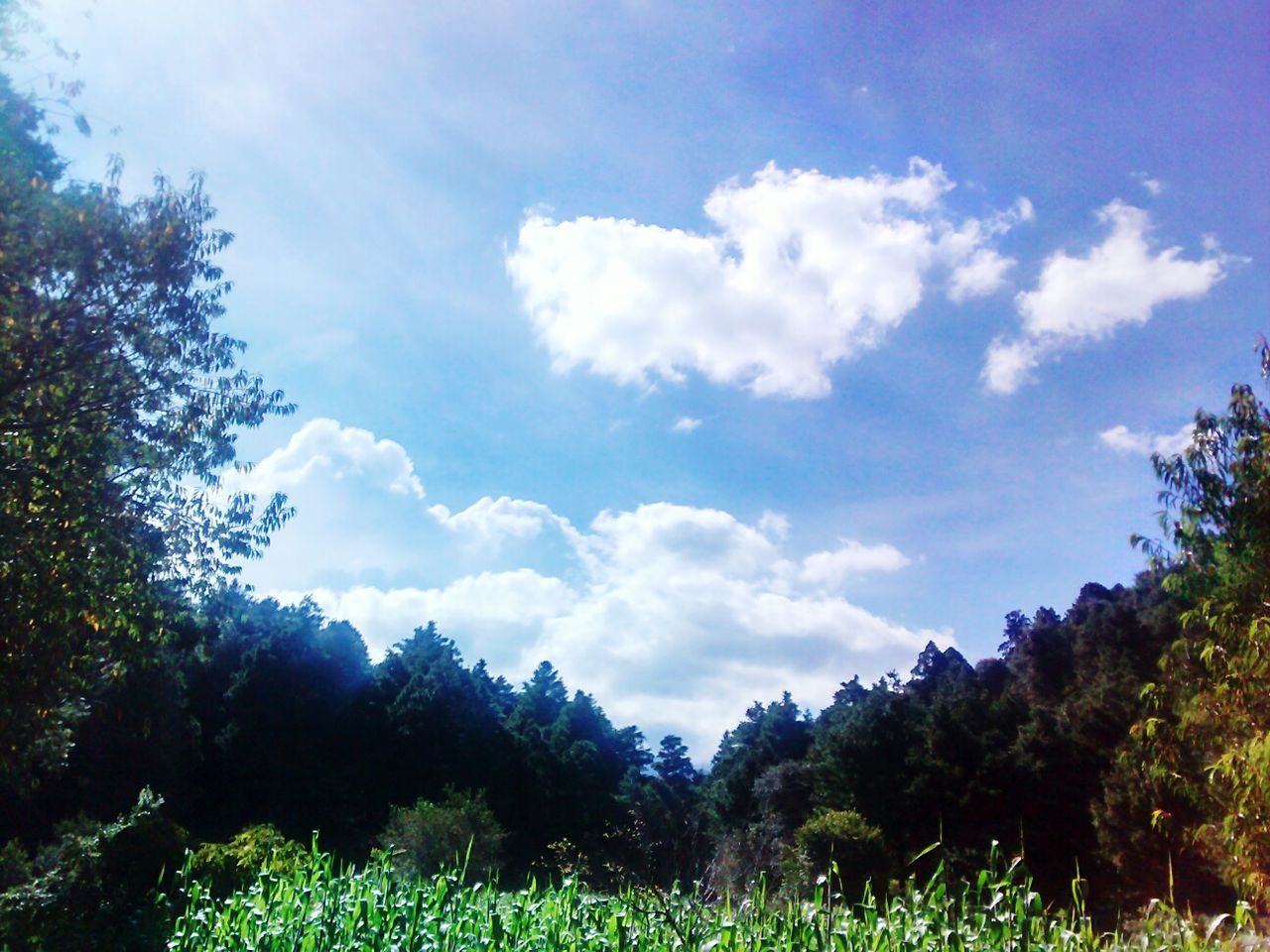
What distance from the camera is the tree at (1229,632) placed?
7.74 m

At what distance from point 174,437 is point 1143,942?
8.38 metres

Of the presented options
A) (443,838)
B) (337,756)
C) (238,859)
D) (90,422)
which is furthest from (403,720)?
(90,422)

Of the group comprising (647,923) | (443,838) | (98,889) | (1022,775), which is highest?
(1022,775)

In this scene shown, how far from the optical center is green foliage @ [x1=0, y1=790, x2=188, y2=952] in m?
10.3

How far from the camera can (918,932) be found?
5.06 meters

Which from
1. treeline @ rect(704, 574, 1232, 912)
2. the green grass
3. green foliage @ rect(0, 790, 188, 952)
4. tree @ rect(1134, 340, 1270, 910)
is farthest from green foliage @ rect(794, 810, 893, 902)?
the green grass

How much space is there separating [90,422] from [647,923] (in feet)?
20.9

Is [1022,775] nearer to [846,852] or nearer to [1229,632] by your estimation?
[846,852]

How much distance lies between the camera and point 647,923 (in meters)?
5.60

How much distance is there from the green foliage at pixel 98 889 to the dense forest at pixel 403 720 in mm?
43

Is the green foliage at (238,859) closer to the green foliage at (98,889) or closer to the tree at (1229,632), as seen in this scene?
the green foliage at (98,889)

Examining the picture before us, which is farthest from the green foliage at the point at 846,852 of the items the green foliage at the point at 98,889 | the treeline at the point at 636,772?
the green foliage at the point at 98,889

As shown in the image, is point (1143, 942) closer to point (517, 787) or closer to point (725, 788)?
point (725, 788)

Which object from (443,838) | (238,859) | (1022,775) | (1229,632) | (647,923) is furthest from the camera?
(1022,775)
